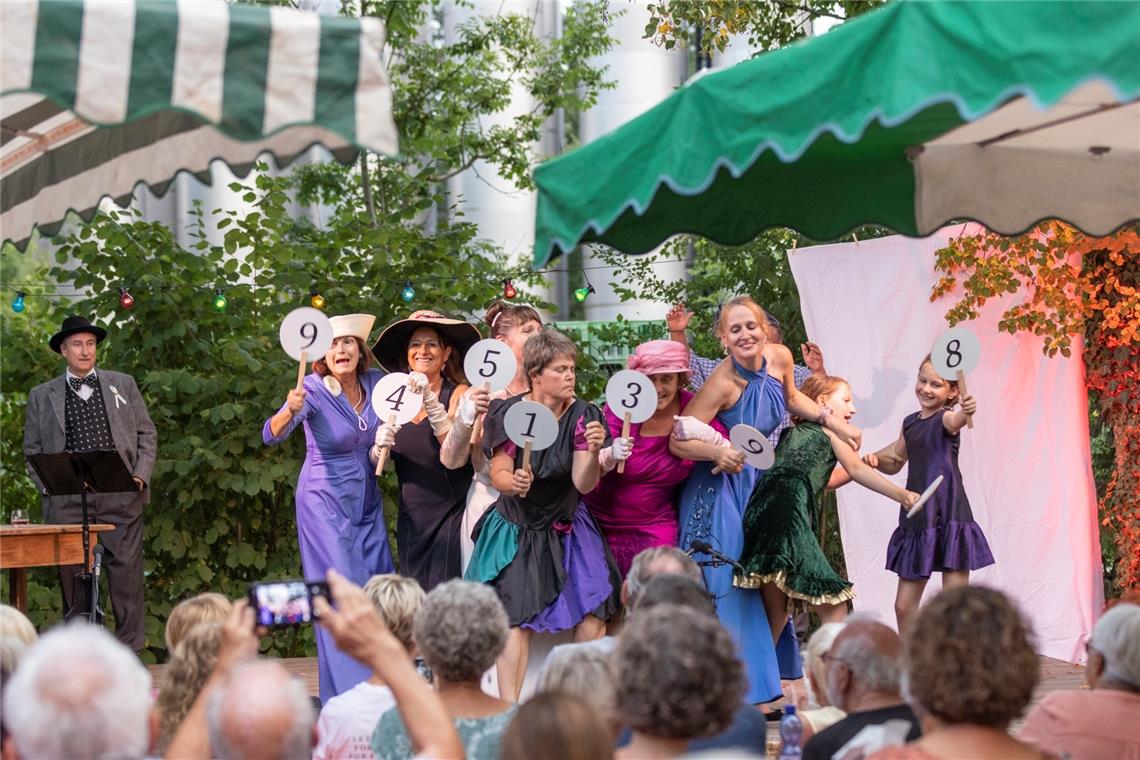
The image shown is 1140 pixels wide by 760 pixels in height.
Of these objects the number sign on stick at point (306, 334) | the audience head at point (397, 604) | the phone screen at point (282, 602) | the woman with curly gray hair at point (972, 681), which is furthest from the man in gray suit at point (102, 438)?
the woman with curly gray hair at point (972, 681)

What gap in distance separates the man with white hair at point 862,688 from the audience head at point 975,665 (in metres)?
0.36

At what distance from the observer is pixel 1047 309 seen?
8094 mm

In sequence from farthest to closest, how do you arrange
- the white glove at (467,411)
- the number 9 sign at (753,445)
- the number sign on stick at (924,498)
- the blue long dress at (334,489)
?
the blue long dress at (334,489) → the number sign on stick at (924,498) → the white glove at (467,411) → the number 9 sign at (753,445)

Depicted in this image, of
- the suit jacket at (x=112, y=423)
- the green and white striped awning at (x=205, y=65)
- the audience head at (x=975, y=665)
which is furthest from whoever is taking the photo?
the suit jacket at (x=112, y=423)

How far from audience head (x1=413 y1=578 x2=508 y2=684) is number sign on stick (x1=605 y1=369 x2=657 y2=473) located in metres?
2.30

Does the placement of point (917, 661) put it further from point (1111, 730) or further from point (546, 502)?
point (546, 502)

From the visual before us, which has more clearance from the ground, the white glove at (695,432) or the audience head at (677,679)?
the white glove at (695,432)

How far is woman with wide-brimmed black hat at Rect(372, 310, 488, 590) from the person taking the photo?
6.56 meters

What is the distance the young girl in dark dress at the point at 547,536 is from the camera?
563cm

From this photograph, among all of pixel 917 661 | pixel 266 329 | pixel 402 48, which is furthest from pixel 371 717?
pixel 402 48

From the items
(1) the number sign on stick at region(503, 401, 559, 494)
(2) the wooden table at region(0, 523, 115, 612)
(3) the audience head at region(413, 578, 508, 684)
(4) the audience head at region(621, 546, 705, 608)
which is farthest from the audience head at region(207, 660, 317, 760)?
(2) the wooden table at region(0, 523, 115, 612)

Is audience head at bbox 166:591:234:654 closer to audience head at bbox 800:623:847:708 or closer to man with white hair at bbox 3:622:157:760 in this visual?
man with white hair at bbox 3:622:157:760

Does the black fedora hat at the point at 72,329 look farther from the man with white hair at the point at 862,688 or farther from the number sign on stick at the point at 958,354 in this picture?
the man with white hair at the point at 862,688

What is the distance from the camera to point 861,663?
315 cm
